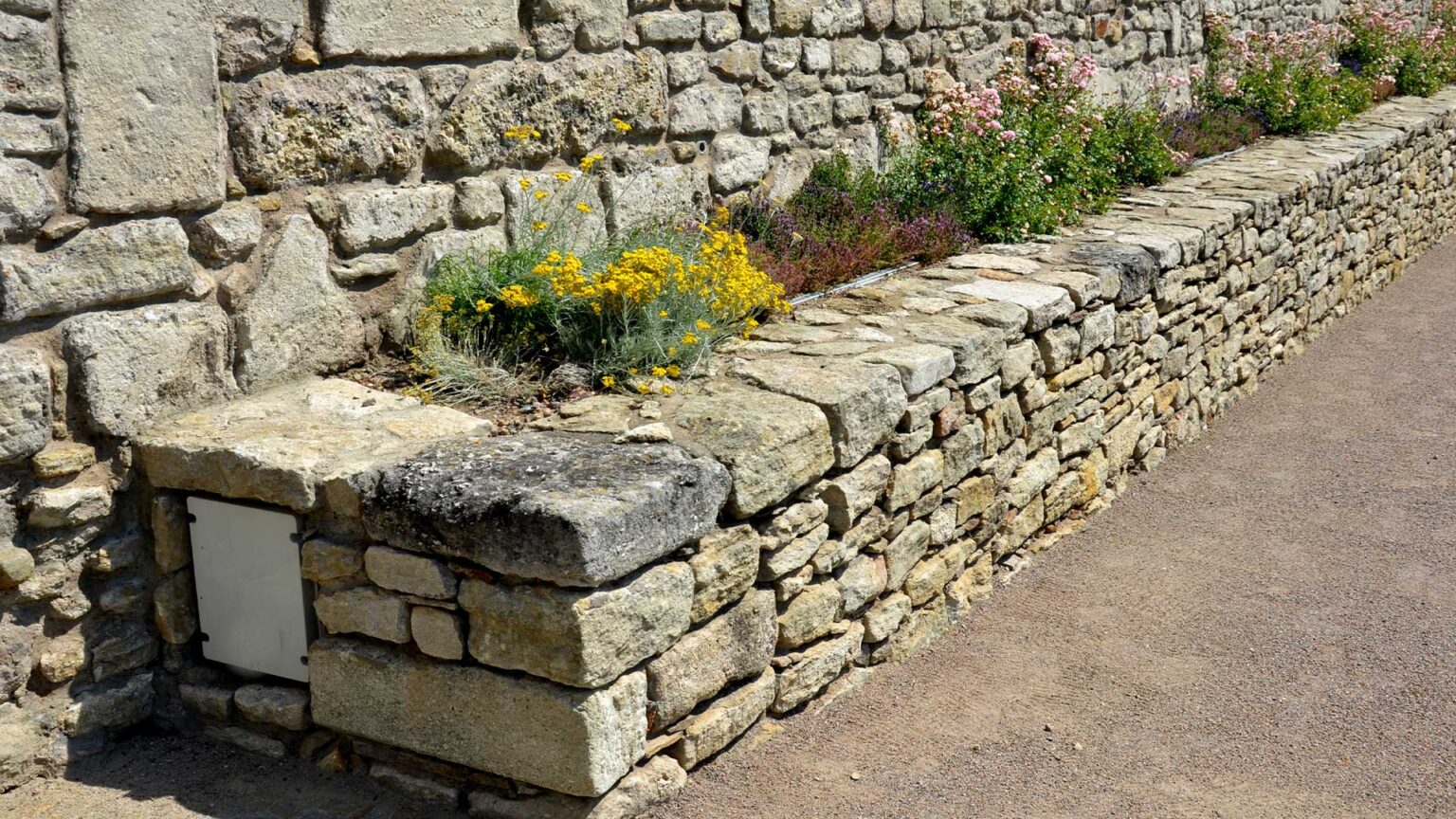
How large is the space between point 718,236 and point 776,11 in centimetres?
149

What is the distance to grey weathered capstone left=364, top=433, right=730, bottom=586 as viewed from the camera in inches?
114

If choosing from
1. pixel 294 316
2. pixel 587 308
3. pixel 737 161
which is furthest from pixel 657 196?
pixel 294 316

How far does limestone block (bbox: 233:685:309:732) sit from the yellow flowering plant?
36.7 inches

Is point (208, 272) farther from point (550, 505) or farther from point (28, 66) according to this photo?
point (550, 505)

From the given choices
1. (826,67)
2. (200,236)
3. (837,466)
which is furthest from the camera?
(826,67)

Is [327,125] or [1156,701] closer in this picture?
[327,125]

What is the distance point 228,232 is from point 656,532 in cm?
143

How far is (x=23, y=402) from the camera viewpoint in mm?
3111

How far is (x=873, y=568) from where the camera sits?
13.2 feet

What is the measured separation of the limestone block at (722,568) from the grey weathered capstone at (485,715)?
274 mm

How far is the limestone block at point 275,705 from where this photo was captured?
3.42 metres

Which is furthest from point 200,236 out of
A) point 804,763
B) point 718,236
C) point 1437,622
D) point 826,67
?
point 1437,622

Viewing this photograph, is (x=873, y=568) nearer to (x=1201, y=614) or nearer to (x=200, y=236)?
(x=1201, y=614)

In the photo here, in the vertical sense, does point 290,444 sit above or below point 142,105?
below
